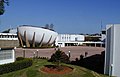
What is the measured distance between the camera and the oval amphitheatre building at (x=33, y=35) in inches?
2596

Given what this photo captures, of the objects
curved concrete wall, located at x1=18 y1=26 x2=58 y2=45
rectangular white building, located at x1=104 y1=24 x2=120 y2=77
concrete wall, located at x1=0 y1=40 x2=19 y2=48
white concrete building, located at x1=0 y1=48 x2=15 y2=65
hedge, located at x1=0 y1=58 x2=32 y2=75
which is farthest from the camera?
curved concrete wall, located at x1=18 y1=26 x2=58 y2=45

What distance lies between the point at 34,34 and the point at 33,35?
1.68 ft

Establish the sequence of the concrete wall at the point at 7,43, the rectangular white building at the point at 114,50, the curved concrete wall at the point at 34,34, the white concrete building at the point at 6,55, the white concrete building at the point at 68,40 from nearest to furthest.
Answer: the rectangular white building at the point at 114,50, the concrete wall at the point at 7,43, the white concrete building at the point at 6,55, the curved concrete wall at the point at 34,34, the white concrete building at the point at 68,40

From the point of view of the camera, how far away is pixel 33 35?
218 ft

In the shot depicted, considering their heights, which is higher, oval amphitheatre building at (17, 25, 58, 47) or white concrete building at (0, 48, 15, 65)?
oval amphitheatre building at (17, 25, 58, 47)

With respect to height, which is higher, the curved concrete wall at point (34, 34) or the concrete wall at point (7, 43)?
the curved concrete wall at point (34, 34)

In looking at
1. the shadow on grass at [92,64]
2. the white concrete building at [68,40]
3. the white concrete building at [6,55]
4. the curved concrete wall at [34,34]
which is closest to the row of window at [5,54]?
the white concrete building at [6,55]

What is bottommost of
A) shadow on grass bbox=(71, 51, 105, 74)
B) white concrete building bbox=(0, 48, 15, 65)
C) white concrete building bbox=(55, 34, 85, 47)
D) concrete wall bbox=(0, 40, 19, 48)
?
shadow on grass bbox=(71, 51, 105, 74)

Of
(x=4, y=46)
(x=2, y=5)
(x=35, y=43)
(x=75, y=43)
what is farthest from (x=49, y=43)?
(x=4, y=46)

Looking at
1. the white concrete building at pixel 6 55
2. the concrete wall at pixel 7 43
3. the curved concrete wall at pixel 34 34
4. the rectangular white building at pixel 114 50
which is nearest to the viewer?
the rectangular white building at pixel 114 50

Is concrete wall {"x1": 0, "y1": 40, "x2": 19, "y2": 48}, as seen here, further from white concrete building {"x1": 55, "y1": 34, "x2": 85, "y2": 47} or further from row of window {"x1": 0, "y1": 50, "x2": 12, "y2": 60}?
white concrete building {"x1": 55, "y1": 34, "x2": 85, "y2": 47}

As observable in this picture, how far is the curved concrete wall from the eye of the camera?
2594 inches

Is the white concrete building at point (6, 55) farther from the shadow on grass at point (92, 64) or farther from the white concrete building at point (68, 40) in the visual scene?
the white concrete building at point (68, 40)

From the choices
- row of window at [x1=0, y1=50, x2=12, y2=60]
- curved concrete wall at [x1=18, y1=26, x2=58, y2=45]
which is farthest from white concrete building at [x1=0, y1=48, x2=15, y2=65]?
curved concrete wall at [x1=18, y1=26, x2=58, y2=45]
